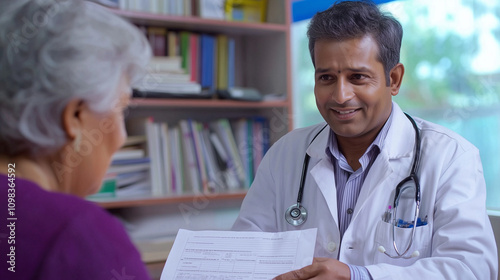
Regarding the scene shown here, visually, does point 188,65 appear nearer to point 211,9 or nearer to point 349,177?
point 211,9

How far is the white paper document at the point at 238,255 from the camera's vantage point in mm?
1125

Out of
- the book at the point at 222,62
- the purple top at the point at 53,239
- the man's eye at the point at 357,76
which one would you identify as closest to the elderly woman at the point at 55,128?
the purple top at the point at 53,239

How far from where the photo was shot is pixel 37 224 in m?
0.65

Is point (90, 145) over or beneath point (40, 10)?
beneath

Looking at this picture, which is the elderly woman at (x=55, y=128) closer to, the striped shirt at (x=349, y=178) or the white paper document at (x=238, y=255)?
the white paper document at (x=238, y=255)

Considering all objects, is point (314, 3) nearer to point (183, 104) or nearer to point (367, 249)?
point (183, 104)

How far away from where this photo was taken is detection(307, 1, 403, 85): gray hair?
1419mm

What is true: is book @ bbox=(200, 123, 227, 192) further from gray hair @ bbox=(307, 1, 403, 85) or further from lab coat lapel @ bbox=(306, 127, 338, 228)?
gray hair @ bbox=(307, 1, 403, 85)

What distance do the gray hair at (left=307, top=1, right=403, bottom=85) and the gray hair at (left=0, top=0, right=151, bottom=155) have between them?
83 centimetres

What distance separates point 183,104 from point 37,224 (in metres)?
1.69

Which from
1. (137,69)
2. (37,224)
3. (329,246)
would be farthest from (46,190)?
(329,246)

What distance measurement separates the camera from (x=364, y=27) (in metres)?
1.42

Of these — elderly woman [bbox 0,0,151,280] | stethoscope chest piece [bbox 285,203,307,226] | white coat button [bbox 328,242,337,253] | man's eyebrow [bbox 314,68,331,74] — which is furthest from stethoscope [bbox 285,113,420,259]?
elderly woman [bbox 0,0,151,280]

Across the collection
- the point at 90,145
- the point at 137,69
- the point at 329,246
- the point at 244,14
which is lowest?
the point at 329,246
